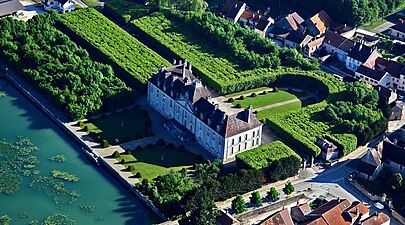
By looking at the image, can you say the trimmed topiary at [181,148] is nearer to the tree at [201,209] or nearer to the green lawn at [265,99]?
the tree at [201,209]

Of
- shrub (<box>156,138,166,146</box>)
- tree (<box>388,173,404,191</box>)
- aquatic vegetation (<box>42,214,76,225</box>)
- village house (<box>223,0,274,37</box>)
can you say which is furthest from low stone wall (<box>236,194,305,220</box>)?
village house (<box>223,0,274,37</box>)

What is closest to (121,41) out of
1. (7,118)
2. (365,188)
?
(7,118)

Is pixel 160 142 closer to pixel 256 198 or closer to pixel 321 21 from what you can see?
pixel 256 198

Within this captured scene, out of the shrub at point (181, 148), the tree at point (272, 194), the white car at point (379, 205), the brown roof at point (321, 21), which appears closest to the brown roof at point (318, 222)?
the tree at point (272, 194)

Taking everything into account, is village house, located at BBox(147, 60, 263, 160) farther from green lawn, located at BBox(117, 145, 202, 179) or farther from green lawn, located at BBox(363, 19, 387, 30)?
green lawn, located at BBox(363, 19, 387, 30)

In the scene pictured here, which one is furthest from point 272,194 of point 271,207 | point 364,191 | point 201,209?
point 364,191

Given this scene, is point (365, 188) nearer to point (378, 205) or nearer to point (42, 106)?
point (378, 205)
